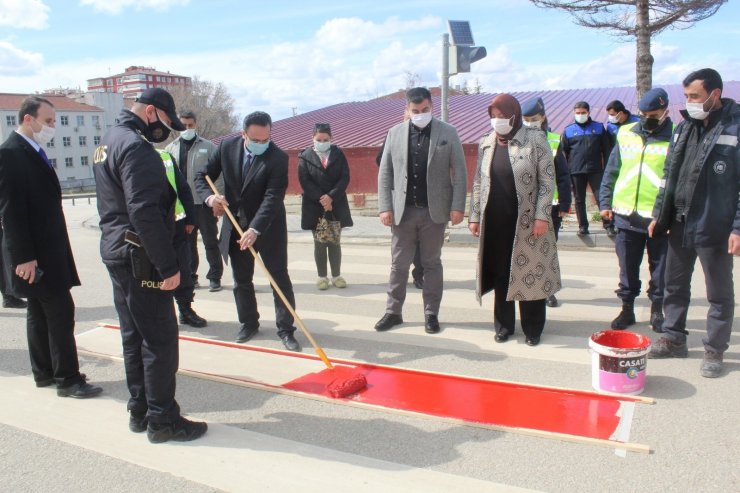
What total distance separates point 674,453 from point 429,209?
9.19 ft

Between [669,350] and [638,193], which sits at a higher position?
[638,193]

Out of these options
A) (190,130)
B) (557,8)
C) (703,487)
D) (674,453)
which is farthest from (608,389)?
(557,8)

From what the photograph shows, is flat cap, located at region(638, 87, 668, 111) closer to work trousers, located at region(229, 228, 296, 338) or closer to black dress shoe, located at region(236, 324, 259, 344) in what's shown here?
work trousers, located at region(229, 228, 296, 338)

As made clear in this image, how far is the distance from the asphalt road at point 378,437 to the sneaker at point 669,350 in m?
0.07

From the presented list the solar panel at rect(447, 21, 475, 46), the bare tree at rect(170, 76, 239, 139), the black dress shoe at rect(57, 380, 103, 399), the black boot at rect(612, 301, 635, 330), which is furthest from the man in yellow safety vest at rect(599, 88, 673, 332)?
the bare tree at rect(170, 76, 239, 139)

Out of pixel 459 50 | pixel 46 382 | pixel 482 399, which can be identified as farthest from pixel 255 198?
pixel 459 50

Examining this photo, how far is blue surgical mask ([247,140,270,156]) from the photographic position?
5.10 m

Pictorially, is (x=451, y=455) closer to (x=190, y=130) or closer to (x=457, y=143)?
(x=457, y=143)

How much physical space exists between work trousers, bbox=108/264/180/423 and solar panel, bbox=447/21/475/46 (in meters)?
7.17

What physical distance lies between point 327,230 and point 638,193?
3482mm

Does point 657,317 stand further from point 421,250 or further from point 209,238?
point 209,238

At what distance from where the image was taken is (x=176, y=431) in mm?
3508

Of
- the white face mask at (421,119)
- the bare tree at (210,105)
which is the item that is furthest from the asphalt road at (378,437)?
the bare tree at (210,105)

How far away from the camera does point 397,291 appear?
5.64 metres
